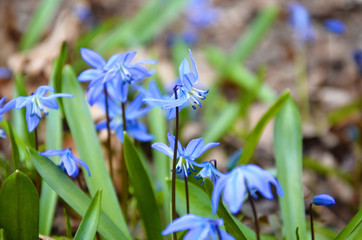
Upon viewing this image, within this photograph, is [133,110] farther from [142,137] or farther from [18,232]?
[18,232]

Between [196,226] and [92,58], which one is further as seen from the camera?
[92,58]

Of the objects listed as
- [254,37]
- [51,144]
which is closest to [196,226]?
[51,144]

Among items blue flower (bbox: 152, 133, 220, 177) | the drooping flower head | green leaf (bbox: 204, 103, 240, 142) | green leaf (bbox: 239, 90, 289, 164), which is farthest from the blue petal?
green leaf (bbox: 204, 103, 240, 142)

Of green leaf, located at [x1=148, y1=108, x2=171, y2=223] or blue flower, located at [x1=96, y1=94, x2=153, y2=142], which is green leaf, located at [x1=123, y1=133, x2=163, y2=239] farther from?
green leaf, located at [x1=148, y1=108, x2=171, y2=223]

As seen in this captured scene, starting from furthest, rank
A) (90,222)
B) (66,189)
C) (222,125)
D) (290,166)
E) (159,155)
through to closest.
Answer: (222,125) → (159,155) → (290,166) → (66,189) → (90,222)

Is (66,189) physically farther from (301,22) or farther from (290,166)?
(301,22)

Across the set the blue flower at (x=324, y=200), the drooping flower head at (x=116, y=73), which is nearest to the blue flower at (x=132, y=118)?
the drooping flower head at (x=116, y=73)

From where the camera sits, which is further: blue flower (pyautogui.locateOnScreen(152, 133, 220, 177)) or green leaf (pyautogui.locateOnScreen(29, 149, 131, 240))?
green leaf (pyautogui.locateOnScreen(29, 149, 131, 240))
